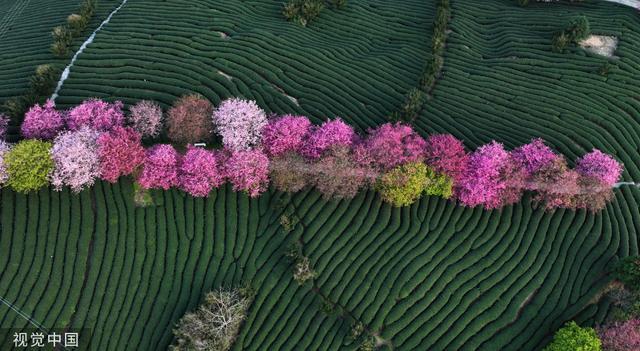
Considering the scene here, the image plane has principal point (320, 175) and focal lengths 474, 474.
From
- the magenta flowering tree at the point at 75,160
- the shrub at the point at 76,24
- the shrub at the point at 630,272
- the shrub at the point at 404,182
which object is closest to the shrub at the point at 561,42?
the shrub at the point at 404,182

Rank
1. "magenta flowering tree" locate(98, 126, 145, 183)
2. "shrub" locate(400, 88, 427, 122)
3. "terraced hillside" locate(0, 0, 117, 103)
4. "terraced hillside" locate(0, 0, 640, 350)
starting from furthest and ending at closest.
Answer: "terraced hillside" locate(0, 0, 117, 103) < "shrub" locate(400, 88, 427, 122) < "magenta flowering tree" locate(98, 126, 145, 183) < "terraced hillside" locate(0, 0, 640, 350)

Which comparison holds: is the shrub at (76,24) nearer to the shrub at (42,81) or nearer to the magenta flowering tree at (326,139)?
the shrub at (42,81)

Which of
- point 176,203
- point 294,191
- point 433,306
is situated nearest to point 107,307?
point 176,203

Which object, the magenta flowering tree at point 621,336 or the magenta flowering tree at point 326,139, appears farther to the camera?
the magenta flowering tree at point 326,139

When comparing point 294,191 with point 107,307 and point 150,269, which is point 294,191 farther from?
point 107,307

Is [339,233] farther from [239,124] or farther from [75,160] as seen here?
[75,160]

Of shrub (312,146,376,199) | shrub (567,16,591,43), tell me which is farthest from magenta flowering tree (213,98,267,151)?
shrub (567,16,591,43)

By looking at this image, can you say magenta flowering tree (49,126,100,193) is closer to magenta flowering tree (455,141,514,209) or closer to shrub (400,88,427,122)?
shrub (400,88,427,122)

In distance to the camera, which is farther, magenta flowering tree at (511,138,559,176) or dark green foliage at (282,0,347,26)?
dark green foliage at (282,0,347,26)
